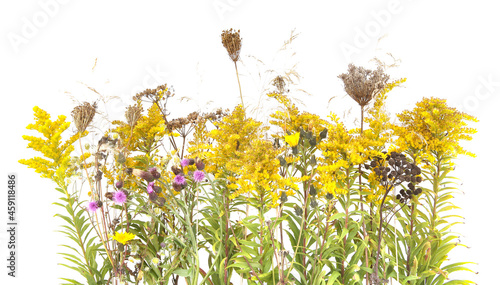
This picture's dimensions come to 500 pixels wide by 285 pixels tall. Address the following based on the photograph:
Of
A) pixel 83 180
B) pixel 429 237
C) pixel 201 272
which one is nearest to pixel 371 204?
pixel 429 237

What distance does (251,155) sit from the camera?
1.98m

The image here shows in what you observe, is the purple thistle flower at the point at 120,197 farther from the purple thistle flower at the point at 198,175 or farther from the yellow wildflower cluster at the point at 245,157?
the yellow wildflower cluster at the point at 245,157

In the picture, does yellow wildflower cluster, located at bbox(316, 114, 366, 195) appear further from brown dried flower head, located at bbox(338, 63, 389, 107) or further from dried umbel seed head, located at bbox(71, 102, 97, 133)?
dried umbel seed head, located at bbox(71, 102, 97, 133)

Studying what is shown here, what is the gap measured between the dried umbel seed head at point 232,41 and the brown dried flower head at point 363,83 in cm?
64

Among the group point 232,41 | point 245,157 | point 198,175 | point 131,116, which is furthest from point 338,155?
point 131,116

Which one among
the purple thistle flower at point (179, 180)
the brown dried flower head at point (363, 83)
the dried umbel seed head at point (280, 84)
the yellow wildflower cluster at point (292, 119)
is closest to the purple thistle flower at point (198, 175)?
the purple thistle flower at point (179, 180)

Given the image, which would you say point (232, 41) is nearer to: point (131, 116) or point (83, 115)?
point (131, 116)

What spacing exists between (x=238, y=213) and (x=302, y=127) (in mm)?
679

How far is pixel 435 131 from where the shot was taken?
2352 millimetres

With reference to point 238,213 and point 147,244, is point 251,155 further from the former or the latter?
point 147,244

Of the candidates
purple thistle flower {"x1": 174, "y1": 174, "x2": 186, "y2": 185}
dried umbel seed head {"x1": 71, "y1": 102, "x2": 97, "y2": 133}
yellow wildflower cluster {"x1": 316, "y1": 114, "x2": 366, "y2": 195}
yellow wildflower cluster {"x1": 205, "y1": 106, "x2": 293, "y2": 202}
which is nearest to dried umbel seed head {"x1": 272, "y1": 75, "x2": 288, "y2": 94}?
yellow wildflower cluster {"x1": 205, "y1": 106, "x2": 293, "y2": 202}

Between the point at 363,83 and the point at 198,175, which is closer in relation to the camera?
the point at 198,175

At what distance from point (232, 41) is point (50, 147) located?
1159 mm

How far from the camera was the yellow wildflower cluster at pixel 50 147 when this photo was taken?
Result: 2.18 m
